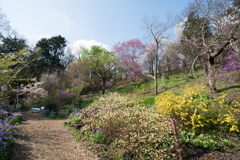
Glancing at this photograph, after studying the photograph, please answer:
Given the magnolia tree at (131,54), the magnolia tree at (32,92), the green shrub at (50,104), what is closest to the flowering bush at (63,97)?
the magnolia tree at (32,92)

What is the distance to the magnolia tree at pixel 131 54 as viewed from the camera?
723 inches

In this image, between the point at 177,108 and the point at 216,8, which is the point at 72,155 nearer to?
the point at 177,108

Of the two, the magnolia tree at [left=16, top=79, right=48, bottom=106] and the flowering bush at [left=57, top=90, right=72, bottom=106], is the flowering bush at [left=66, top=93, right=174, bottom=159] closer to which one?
the magnolia tree at [left=16, top=79, right=48, bottom=106]

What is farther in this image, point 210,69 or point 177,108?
point 210,69

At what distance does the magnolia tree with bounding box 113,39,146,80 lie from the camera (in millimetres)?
18359

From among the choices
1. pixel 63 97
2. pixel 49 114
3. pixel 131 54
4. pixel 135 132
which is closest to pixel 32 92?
pixel 49 114

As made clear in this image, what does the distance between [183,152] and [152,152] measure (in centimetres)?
75

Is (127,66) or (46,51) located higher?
(46,51)

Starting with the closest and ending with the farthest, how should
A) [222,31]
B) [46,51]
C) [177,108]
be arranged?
[177,108] < [222,31] < [46,51]

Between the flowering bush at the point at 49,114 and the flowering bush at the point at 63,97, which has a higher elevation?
the flowering bush at the point at 63,97

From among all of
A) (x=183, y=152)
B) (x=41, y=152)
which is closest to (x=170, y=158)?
(x=183, y=152)

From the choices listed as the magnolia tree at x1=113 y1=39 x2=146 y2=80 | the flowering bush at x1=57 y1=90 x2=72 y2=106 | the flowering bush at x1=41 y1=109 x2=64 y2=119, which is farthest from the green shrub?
the magnolia tree at x1=113 y1=39 x2=146 y2=80

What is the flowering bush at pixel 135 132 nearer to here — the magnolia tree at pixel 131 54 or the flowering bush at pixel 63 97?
the flowering bush at pixel 63 97

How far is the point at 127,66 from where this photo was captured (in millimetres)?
18844
